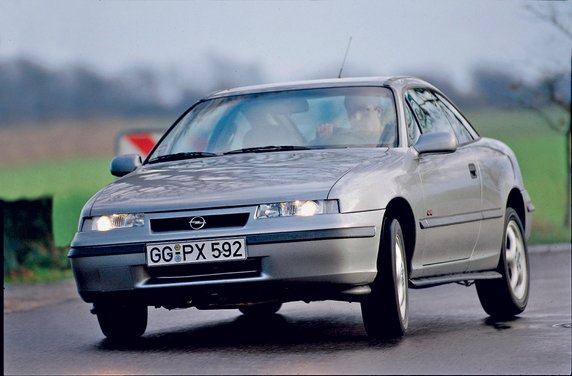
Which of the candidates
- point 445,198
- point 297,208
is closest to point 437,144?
point 445,198

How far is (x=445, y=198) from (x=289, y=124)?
1129 millimetres

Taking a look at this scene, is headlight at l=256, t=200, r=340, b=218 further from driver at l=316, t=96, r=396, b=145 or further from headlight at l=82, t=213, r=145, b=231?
driver at l=316, t=96, r=396, b=145

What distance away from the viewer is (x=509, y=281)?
1240 centimetres

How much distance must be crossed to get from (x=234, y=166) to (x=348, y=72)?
45.6 ft

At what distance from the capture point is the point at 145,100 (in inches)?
992

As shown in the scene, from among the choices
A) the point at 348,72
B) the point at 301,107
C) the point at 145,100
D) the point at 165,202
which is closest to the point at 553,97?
the point at 348,72

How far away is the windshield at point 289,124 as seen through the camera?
1155 centimetres

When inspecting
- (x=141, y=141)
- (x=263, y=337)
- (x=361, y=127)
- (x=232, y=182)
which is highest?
(x=361, y=127)

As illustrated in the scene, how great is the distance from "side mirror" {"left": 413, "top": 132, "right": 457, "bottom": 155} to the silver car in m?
0.01

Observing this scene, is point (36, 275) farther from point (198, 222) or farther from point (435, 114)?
point (198, 222)

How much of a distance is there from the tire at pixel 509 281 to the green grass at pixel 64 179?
8.88 meters

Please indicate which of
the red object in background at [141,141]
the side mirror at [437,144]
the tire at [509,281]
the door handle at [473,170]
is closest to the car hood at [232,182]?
the side mirror at [437,144]

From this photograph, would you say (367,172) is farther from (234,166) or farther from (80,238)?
(80,238)

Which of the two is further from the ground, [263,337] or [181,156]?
[181,156]
